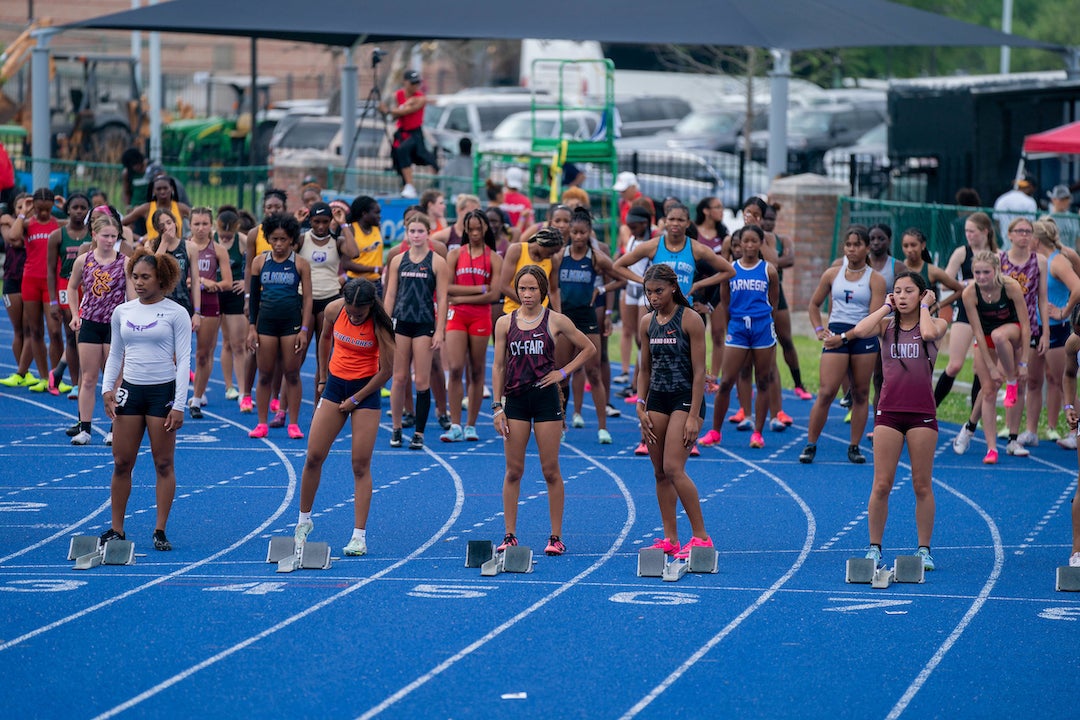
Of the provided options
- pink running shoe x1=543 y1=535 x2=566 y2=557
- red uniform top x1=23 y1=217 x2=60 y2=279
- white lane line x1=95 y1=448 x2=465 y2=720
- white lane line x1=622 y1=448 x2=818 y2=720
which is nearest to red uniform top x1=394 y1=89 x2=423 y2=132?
red uniform top x1=23 y1=217 x2=60 y2=279

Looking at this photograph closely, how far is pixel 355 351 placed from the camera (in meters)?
10.1

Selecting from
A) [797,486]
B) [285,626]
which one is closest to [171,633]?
[285,626]

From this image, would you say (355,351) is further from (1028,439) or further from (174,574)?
(1028,439)

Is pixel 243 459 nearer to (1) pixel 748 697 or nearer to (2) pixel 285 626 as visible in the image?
(2) pixel 285 626

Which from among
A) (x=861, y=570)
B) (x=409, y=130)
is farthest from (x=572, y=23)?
(x=861, y=570)

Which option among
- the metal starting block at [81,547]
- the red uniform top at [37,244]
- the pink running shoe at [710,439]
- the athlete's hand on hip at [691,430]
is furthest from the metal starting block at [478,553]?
the red uniform top at [37,244]

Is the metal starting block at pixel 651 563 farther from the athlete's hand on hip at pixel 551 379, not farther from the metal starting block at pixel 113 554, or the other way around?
the metal starting block at pixel 113 554

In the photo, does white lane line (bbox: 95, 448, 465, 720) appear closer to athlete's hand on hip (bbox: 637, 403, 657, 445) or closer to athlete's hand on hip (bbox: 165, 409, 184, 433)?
athlete's hand on hip (bbox: 165, 409, 184, 433)

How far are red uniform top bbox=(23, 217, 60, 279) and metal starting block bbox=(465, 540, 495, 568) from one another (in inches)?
287

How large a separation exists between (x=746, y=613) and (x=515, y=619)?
1.28 meters

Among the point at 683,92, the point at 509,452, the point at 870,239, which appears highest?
the point at 683,92

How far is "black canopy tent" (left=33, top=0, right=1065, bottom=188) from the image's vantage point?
69.9 ft

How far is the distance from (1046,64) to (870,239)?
37.1 m

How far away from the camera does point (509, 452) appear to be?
9.97 meters
